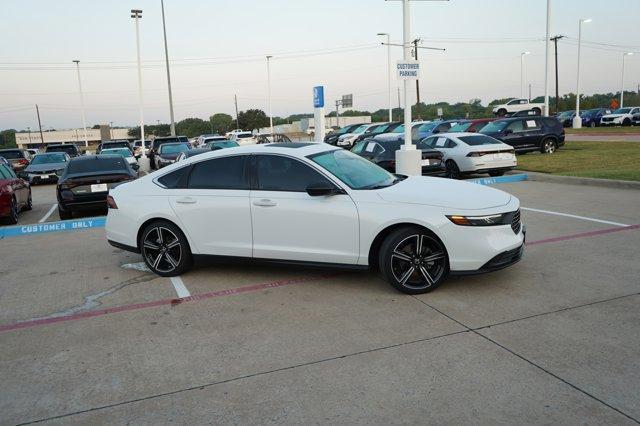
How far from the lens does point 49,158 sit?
23.2m

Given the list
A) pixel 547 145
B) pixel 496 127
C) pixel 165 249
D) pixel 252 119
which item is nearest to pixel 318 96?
pixel 496 127

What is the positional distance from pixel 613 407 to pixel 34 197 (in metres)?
18.6

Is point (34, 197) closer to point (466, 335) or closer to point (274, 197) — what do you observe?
point (274, 197)

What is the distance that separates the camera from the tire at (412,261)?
5473 millimetres

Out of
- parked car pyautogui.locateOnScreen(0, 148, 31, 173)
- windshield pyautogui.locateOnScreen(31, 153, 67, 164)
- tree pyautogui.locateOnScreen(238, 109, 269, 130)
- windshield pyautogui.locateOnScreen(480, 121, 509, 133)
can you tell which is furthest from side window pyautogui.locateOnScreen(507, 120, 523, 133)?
tree pyautogui.locateOnScreen(238, 109, 269, 130)

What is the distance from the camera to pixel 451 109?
117500 millimetres

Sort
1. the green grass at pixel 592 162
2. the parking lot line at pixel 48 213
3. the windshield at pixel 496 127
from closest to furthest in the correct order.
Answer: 1. the parking lot line at pixel 48 213
2. the green grass at pixel 592 162
3. the windshield at pixel 496 127

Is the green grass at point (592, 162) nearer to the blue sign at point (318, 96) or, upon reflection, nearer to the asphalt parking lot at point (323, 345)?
the asphalt parking lot at point (323, 345)

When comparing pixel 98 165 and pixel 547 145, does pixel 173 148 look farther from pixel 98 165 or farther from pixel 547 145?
pixel 547 145

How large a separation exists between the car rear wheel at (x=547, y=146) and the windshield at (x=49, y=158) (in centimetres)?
1958

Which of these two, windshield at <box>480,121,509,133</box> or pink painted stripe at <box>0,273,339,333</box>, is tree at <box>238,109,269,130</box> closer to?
windshield at <box>480,121,509,133</box>

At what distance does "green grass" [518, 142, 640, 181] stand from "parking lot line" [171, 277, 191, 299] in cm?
1028

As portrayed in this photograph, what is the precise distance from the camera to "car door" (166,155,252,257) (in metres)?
6.15

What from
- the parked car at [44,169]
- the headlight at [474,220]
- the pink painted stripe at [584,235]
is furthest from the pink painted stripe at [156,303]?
the parked car at [44,169]
